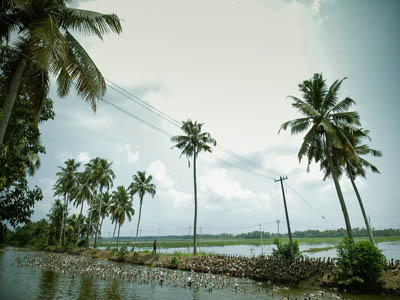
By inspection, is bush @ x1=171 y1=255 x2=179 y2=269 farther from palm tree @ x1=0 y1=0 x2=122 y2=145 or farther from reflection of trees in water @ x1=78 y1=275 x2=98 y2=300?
palm tree @ x1=0 y1=0 x2=122 y2=145

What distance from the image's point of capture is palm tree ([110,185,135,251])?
4966cm

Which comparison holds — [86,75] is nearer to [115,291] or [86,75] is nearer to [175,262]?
[115,291]

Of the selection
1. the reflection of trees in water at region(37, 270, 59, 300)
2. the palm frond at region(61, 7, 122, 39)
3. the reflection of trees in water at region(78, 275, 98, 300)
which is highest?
the palm frond at region(61, 7, 122, 39)

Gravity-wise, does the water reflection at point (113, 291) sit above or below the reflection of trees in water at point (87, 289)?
below

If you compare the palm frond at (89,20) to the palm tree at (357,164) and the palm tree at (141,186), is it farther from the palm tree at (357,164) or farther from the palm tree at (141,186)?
the palm tree at (141,186)

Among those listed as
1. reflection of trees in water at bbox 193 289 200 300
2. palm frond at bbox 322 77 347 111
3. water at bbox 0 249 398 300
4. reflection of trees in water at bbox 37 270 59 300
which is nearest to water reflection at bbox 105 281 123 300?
water at bbox 0 249 398 300

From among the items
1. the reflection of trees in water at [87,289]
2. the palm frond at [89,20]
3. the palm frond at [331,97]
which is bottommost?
the reflection of trees in water at [87,289]

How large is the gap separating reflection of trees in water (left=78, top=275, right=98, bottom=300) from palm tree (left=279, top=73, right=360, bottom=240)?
18014 mm

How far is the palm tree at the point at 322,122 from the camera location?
60.0 feet

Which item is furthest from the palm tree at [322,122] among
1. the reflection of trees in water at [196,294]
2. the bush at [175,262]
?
the bush at [175,262]

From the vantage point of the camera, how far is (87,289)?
14.3m

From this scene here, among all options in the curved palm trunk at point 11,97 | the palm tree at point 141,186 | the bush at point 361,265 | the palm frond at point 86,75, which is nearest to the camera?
the curved palm trunk at point 11,97

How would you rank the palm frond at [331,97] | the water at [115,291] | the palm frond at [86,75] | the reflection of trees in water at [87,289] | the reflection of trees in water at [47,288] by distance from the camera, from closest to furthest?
the palm frond at [86,75], the reflection of trees in water at [47,288], the reflection of trees in water at [87,289], the water at [115,291], the palm frond at [331,97]

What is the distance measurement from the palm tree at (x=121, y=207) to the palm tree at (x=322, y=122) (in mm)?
40428
